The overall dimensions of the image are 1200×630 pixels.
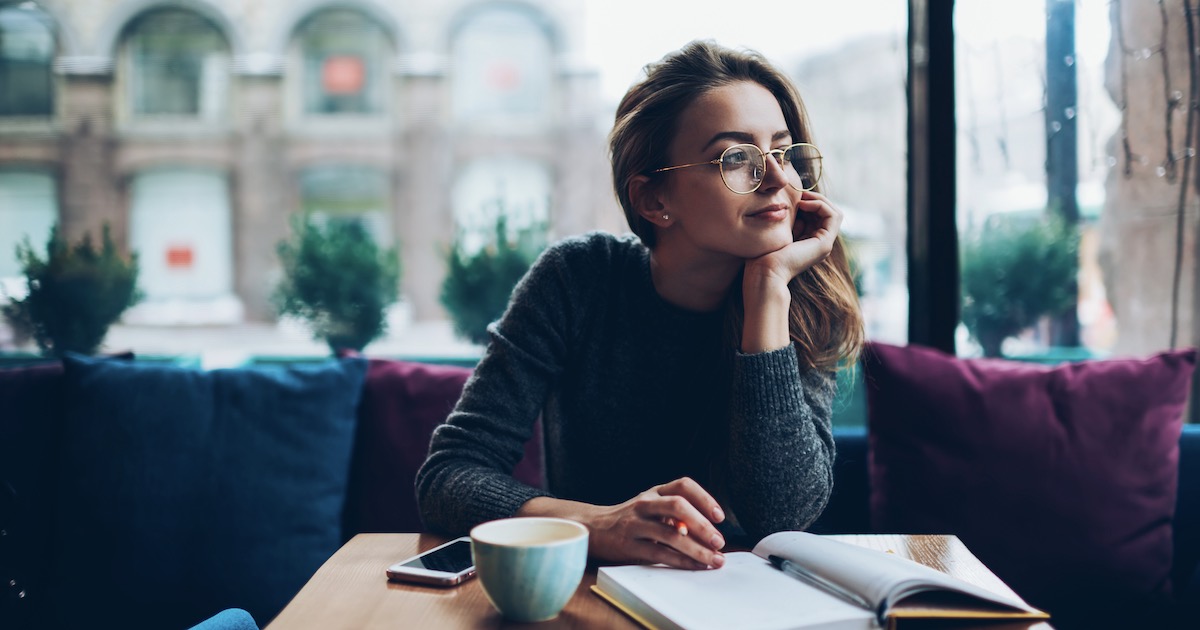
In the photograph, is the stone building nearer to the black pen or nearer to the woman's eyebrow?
the woman's eyebrow

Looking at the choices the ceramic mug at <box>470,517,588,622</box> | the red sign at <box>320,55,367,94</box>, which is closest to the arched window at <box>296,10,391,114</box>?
the red sign at <box>320,55,367,94</box>

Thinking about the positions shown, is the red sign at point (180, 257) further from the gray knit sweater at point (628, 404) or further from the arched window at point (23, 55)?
the gray knit sweater at point (628, 404)

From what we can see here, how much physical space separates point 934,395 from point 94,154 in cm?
265

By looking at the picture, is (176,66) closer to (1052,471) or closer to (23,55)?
(23,55)

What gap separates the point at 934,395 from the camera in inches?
66.5

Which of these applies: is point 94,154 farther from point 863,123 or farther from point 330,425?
point 863,123

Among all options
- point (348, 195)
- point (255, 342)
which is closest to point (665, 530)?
point (255, 342)

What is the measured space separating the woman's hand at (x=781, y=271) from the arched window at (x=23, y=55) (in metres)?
2.50

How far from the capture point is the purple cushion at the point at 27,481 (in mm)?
1639

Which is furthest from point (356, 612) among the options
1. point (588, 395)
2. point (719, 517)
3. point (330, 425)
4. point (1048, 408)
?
point (1048, 408)

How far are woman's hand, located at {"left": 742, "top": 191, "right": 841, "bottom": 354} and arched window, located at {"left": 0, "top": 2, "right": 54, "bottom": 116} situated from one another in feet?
8.20

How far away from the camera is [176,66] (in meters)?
2.77

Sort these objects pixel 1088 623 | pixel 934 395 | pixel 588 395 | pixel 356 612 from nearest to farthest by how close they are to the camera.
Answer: pixel 356 612 → pixel 588 395 → pixel 1088 623 → pixel 934 395

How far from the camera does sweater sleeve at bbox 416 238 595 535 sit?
110cm
